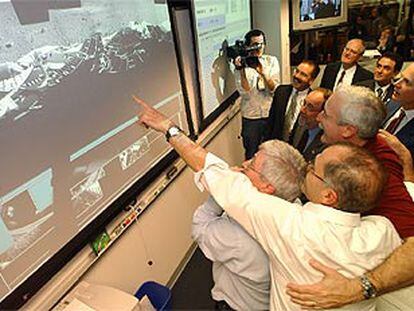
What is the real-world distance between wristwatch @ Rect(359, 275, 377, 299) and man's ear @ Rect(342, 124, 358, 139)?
33.1 inches

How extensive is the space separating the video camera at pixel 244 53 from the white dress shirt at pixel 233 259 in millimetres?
1932

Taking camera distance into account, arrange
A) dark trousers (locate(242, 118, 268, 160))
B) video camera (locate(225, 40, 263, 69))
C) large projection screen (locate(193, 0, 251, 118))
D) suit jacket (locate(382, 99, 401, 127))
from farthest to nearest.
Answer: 1. dark trousers (locate(242, 118, 268, 160))
2. video camera (locate(225, 40, 263, 69))
3. large projection screen (locate(193, 0, 251, 118))
4. suit jacket (locate(382, 99, 401, 127))

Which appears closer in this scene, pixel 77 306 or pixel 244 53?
pixel 77 306

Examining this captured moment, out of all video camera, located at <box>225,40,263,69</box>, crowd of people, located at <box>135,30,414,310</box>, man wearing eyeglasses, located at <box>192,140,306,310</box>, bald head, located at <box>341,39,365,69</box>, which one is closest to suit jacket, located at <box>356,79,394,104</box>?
bald head, located at <box>341,39,365,69</box>

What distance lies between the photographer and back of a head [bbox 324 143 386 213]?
906 mm

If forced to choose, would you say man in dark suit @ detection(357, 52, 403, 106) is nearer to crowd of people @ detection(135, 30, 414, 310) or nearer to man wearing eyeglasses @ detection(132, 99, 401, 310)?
crowd of people @ detection(135, 30, 414, 310)

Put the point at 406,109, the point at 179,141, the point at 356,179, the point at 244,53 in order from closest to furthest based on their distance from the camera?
the point at 356,179 → the point at 179,141 → the point at 406,109 → the point at 244,53

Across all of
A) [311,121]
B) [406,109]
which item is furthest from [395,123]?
[311,121]

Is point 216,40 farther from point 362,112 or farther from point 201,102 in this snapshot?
point 362,112

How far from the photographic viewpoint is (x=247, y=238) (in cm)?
123

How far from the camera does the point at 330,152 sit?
997mm

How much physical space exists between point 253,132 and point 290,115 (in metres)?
0.56

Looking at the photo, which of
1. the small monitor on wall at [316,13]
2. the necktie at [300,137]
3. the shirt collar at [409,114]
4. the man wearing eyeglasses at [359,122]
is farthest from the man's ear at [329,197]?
the small monitor on wall at [316,13]

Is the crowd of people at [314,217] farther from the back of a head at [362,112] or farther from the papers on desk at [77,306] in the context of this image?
the papers on desk at [77,306]
